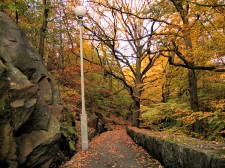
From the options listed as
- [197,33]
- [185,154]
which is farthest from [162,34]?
[185,154]

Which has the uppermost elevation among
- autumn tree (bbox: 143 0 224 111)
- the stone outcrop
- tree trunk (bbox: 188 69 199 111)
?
autumn tree (bbox: 143 0 224 111)

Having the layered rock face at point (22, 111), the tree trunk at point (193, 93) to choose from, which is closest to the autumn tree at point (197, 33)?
the tree trunk at point (193, 93)

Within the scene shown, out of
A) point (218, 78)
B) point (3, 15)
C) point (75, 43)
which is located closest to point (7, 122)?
point (3, 15)

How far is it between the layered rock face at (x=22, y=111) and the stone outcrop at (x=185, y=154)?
3.16 meters

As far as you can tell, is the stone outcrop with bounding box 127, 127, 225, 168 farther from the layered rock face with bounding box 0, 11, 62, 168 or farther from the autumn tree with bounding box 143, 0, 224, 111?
the autumn tree with bounding box 143, 0, 224, 111

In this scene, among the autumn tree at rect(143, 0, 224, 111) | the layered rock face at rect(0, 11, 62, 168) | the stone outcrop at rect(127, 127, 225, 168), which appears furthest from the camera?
the autumn tree at rect(143, 0, 224, 111)

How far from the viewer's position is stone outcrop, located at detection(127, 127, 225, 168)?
3648mm

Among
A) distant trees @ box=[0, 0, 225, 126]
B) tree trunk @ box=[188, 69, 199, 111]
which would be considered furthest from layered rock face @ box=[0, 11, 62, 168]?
tree trunk @ box=[188, 69, 199, 111]

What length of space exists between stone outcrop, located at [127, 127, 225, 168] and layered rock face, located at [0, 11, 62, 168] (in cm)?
316

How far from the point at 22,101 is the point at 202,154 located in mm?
4373

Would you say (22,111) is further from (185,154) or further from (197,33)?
(197,33)

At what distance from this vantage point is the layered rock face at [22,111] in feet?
16.3

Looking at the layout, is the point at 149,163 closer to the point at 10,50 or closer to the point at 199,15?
the point at 10,50

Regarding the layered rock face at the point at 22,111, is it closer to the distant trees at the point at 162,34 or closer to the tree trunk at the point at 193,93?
the distant trees at the point at 162,34
